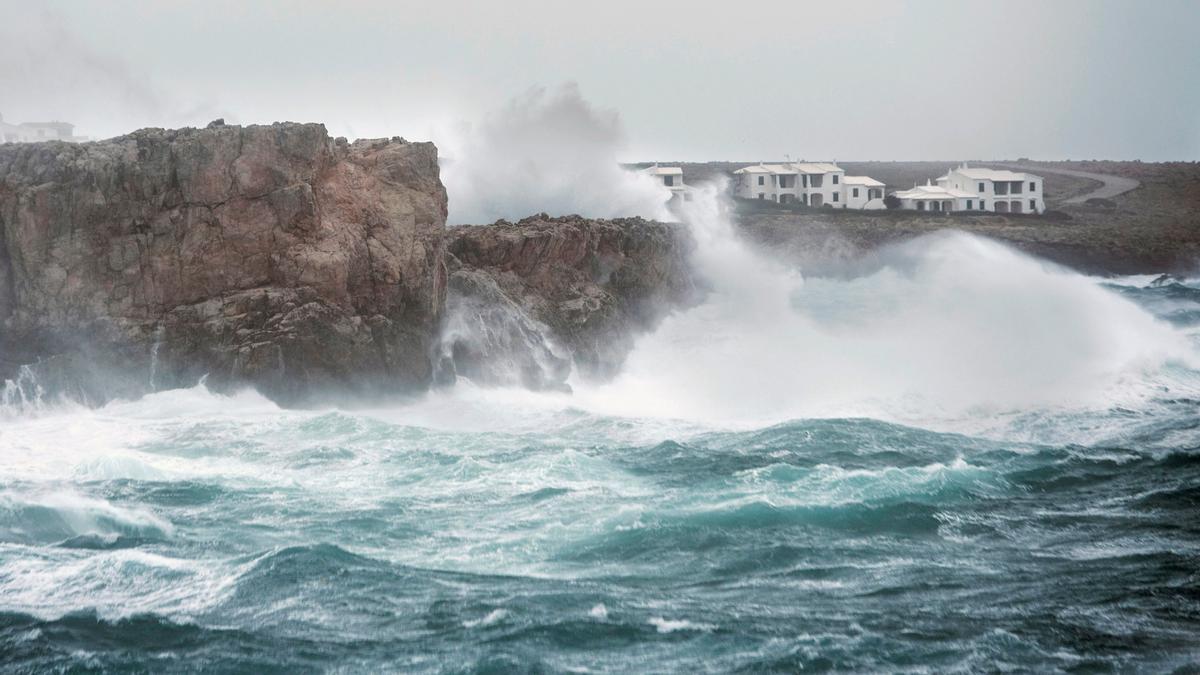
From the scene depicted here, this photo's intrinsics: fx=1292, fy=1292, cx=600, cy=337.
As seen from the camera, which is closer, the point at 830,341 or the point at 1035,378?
the point at 1035,378

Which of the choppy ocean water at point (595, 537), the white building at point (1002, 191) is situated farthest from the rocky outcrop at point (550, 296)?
the white building at point (1002, 191)

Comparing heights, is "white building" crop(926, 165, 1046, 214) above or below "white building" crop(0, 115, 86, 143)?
below

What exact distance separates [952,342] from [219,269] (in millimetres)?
17186

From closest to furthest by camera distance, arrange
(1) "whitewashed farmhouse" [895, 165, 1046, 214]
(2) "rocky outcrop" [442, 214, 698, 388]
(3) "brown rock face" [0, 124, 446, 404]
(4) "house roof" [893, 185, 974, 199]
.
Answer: (3) "brown rock face" [0, 124, 446, 404]
(2) "rocky outcrop" [442, 214, 698, 388]
(4) "house roof" [893, 185, 974, 199]
(1) "whitewashed farmhouse" [895, 165, 1046, 214]

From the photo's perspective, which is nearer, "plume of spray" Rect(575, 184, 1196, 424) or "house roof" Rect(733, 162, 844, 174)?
"plume of spray" Rect(575, 184, 1196, 424)

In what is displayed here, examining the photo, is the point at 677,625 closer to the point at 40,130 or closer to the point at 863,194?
the point at 40,130

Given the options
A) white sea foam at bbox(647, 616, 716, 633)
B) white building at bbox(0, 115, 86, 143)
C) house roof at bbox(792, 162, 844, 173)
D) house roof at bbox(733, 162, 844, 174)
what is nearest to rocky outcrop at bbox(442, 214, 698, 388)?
white sea foam at bbox(647, 616, 716, 633)

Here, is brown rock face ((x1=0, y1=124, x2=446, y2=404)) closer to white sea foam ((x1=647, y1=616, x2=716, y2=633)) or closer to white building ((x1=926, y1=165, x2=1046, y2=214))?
white sea foam ((x1=647, y1=616, x2=716, y2=633))

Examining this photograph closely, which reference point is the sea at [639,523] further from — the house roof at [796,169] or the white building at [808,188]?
the house roof at [796,169]

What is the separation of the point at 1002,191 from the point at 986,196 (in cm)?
150

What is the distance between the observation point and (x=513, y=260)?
30.5 metres

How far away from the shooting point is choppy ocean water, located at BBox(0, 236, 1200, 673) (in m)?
Answer: 11.1

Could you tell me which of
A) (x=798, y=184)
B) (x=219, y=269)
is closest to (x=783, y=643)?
(x=219, y=269)

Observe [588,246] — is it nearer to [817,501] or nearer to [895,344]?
[895,344]
